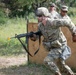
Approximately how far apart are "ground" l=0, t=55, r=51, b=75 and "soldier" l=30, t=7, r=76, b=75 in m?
1.48

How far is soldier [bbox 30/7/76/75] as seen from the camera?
6.02 metres

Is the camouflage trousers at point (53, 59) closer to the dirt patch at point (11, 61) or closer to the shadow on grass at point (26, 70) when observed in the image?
the shadow on grass at point (26, 70)

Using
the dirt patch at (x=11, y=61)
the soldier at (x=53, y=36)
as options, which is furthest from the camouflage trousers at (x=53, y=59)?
the dirt patch at (x=11, y=61)

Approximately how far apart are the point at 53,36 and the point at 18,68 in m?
2.59

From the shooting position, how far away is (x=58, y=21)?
19.7 feet

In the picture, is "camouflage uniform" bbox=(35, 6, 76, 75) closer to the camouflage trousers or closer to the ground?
the camouflage trousers

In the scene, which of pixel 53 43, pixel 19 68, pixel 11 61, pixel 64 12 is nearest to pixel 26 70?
pixel 19 68

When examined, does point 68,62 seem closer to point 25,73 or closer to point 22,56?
point 25,73

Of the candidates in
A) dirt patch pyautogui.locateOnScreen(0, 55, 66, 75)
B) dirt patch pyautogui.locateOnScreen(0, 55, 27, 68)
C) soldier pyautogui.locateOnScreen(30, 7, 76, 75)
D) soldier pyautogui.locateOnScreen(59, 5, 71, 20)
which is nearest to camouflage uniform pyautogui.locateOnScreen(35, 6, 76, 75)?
soldier pyautogui.locateOnScreen(30, 7, 76, 75)

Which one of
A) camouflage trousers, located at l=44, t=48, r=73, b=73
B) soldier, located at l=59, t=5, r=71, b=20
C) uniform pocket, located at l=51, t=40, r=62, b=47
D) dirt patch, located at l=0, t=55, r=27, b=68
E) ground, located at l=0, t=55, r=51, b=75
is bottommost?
dirt patch, located at l=0, t=55, r=27, b=68

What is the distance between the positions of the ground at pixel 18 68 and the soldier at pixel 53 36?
1.48 metres

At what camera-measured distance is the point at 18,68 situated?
8680mm

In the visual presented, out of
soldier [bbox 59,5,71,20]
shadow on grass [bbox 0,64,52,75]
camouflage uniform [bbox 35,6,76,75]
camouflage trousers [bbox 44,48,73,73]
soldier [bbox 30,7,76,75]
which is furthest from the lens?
shadow on grass [bbox 0,64,52,75]

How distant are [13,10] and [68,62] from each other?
819 inches
